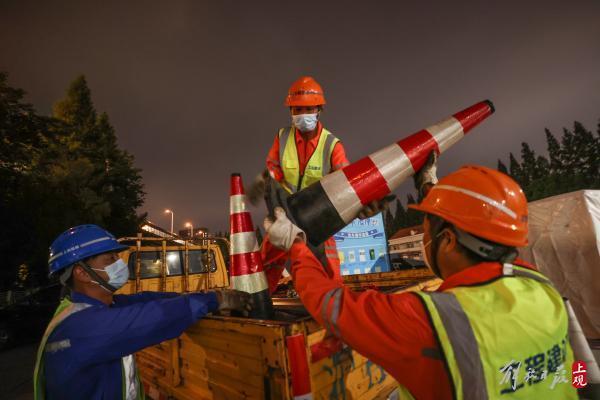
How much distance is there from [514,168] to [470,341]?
305ft

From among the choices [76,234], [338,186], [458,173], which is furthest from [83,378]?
[458,173]

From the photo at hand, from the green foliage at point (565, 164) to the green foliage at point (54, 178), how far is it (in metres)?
65.3

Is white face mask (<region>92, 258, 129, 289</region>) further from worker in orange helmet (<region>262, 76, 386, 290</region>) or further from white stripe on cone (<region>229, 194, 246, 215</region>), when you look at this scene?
worker in orange helmet (<region>262, 76, 386, 290</region>)

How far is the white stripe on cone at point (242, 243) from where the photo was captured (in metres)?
2.23

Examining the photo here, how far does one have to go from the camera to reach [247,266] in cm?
222

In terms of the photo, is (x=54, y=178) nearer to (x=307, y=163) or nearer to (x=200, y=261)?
(x=200, y=261)

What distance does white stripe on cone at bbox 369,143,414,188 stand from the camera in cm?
214

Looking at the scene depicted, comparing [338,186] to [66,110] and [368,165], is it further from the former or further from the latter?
[66,110]

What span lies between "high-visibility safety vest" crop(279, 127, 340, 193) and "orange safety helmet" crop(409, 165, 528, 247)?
161 cm

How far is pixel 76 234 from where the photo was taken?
2475 millimetres

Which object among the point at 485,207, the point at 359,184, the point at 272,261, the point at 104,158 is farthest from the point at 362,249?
the point at 104,158

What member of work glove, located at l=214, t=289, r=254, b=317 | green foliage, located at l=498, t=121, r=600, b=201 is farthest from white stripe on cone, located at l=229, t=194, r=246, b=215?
green foliage, located at l=498, t=121, r=600, b=201

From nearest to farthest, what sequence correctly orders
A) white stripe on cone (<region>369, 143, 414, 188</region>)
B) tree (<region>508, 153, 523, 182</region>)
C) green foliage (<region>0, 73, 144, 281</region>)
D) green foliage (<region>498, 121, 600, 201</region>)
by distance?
1. white stripe on cone (<region>369, 143, 414, 188</region>)
2. green foliage (<region>0, 73, 144, 281</region>)
3. green foliage (<region>498, 121, 600, 201</region>)
4. tree (<region>508, 153, 523, 182</region>)

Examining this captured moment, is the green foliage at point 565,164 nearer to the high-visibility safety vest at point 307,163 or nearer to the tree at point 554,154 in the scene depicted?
Result: the tree at point 554,154
